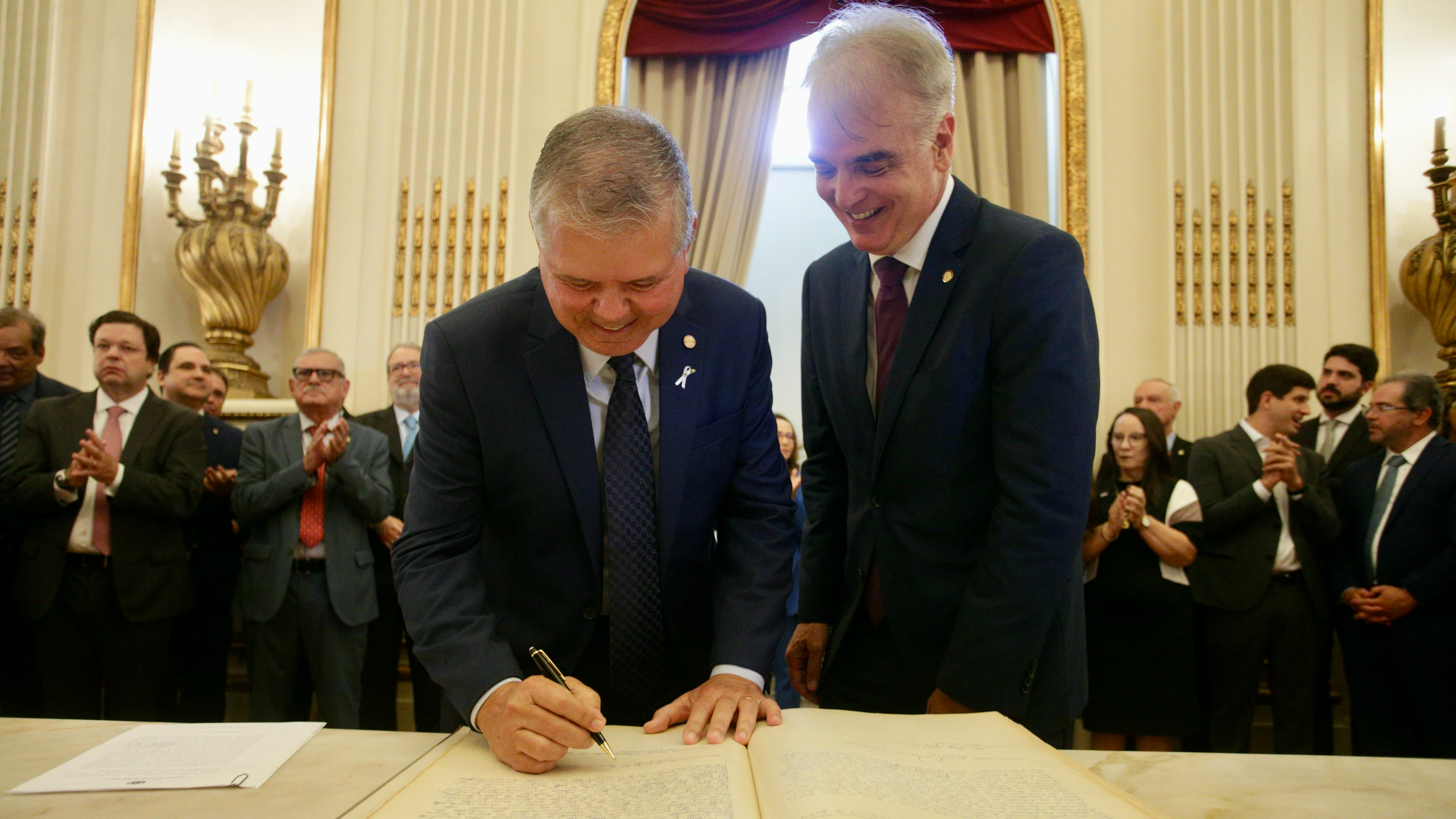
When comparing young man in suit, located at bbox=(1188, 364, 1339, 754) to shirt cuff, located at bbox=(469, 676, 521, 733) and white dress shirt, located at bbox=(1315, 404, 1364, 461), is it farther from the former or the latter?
shirt cuff, located at bbox=(469, 676, 521, 733)

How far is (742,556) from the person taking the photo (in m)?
1.51

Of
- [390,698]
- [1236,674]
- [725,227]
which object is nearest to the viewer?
[1236,674]

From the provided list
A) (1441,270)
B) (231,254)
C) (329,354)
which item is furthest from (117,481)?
(1441,270)

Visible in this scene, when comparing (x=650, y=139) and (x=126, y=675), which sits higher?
(x=650, y=139)

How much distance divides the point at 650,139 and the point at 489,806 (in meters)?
0.81

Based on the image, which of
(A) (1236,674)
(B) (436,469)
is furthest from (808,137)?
(A) (1236,674)

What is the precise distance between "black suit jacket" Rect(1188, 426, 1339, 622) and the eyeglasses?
3.52m

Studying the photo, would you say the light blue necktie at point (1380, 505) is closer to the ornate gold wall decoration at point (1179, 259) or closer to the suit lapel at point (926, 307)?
the ornate gold wall decoration at point (1179, 259)

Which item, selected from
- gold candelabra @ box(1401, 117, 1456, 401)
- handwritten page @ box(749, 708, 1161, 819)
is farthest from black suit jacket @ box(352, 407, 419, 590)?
gold candelabra @ box(1401, 117, 1456, 401)

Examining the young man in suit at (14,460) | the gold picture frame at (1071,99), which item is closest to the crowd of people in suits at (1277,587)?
the gold picture frame at (1071,99)

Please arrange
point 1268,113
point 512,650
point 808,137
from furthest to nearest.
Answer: point 1268,113 → point 808,137 → point 512,650

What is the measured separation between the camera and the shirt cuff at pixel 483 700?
1.23m

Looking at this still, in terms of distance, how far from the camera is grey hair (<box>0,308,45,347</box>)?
11.9 ft

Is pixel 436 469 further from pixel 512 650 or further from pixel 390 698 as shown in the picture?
pixel 390 698
